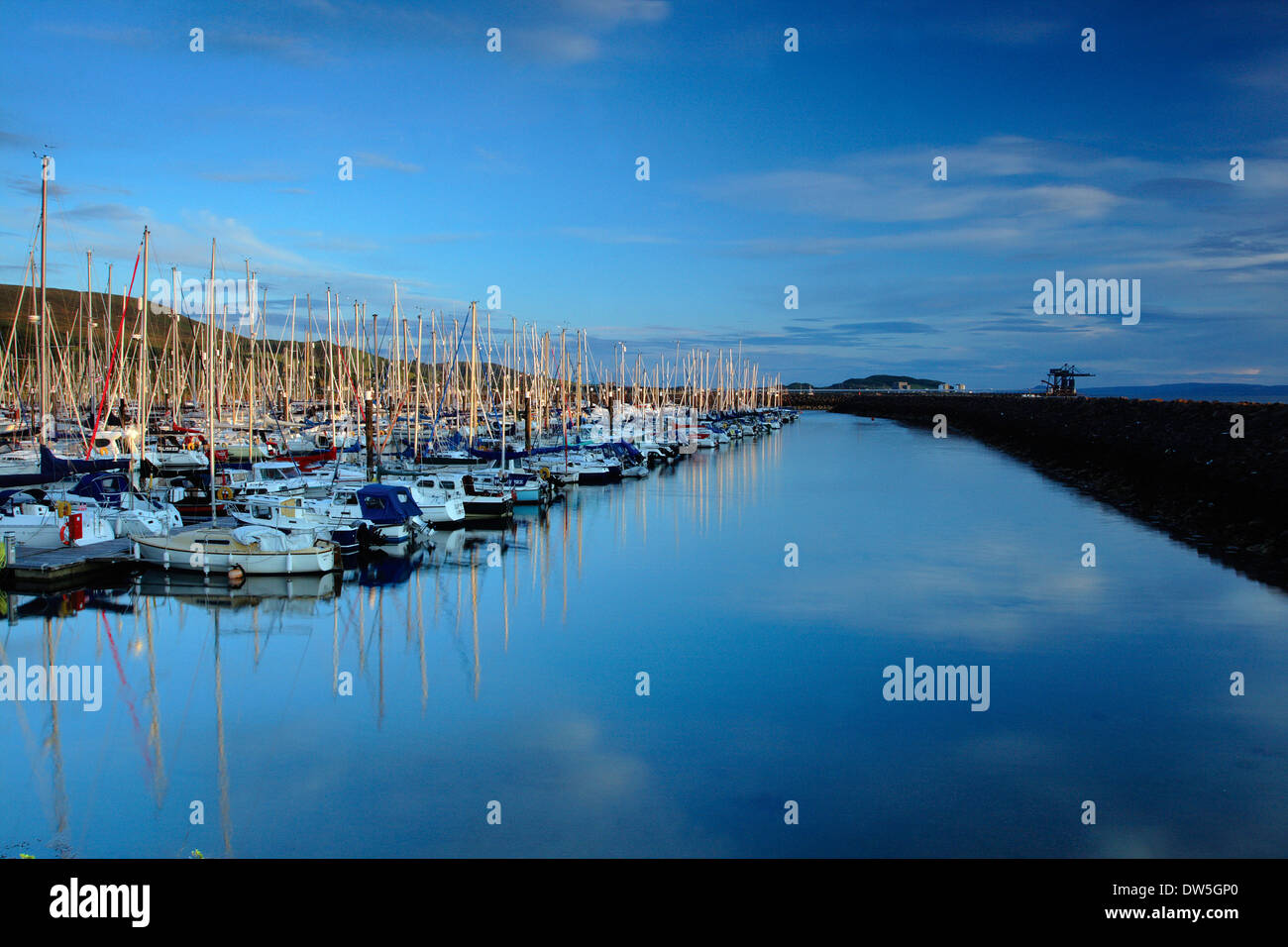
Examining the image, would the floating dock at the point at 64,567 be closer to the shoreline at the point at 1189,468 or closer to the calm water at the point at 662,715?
the calm water at the point at 662,715

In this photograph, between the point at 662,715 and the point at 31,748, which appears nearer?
the point at 31,748

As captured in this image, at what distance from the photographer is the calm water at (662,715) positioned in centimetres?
1091

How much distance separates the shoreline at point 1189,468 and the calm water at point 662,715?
350 cm

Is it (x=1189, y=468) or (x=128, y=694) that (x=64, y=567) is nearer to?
(x=128, y=694)

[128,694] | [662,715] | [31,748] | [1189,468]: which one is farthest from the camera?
[1189,468]

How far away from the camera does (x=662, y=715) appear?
15148 mm

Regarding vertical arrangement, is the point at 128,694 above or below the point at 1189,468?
below

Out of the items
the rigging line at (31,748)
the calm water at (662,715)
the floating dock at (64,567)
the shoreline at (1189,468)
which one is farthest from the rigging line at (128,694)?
the shoreline at (1189,468)

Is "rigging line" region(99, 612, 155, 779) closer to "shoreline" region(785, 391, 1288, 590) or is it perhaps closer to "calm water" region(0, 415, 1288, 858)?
"calm water" region(0, 415, 1288, 858)

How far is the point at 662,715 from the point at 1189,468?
1727 inches

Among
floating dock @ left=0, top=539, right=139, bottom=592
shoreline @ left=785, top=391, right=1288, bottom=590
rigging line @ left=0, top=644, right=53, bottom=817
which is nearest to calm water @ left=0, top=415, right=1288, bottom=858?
rigging line @ left=0, top=644, right=53, bottom=817

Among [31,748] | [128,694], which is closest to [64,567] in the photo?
[128,694]
